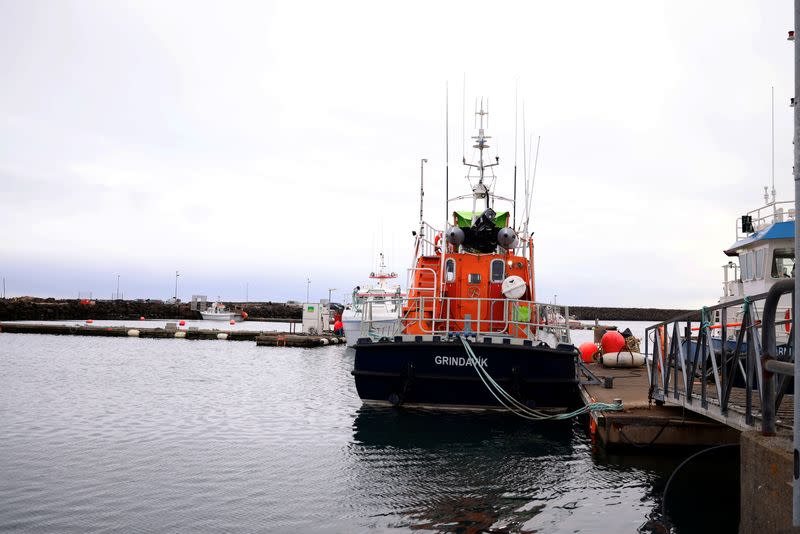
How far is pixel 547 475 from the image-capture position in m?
Answer: 10.5

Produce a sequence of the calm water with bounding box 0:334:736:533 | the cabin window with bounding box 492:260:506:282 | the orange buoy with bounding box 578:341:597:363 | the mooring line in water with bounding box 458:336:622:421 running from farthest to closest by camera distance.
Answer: the orange buoy with bounding box 578:341:597:363 → the cabin window with bounding box 492:260:506:282 → the mooring line in water with bounding box 458:336:622:421 → the calm water with bounding box 0:334:736:533

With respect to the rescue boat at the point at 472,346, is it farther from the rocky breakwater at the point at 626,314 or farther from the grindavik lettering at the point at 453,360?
the rocky breakwater at the point at 626,314

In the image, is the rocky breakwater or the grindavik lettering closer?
the grindavik lettering

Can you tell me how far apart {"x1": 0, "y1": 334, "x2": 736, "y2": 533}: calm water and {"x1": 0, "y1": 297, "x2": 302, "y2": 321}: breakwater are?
5930 centimetres

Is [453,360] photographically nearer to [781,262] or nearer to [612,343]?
[781,262]

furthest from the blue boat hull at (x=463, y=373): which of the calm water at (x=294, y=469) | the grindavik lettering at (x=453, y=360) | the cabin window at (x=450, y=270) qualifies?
the cabin window at (x=450, y=270)

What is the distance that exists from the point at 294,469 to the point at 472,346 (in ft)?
16.1

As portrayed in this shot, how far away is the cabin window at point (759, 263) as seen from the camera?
16406mm

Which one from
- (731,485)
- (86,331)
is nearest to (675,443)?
(731,485)

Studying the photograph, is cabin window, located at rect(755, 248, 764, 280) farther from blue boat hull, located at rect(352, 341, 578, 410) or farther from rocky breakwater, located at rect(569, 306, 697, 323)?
rocky breakwater, located at rect(569, 306, 697, 323)

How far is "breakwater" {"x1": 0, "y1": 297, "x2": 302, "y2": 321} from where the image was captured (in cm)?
7138

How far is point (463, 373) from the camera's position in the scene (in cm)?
1435

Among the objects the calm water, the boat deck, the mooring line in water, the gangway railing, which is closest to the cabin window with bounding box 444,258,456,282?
the mooring line in water

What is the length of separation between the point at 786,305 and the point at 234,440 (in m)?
12.7
